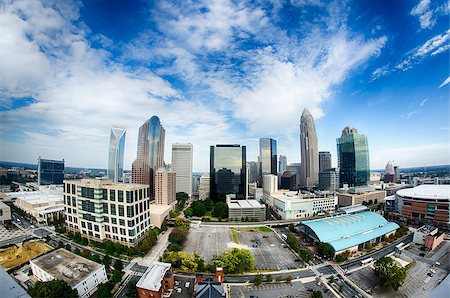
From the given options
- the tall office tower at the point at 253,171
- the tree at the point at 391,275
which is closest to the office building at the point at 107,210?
the tree at the point at 391,275

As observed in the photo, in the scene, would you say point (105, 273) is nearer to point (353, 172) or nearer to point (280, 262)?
point (280, 262)

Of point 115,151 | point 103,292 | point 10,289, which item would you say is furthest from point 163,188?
point 10,289

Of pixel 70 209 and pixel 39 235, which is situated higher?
pixel 70 209

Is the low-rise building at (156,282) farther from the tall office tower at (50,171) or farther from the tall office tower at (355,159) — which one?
the tall office tower at (355,159)

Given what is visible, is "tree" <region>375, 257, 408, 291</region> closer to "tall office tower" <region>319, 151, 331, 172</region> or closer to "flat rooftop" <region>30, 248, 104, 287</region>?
"flat rooftop" <region>30, 248, 104, 287</region>

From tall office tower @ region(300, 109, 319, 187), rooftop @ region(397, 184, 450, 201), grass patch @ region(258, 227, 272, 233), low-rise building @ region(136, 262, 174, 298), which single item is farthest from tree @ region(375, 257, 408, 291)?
tall office tower @ region(300, 109, 319, 187)

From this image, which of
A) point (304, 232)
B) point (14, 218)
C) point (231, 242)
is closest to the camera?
point (231, 242)

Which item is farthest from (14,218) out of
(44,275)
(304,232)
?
(304,232)
